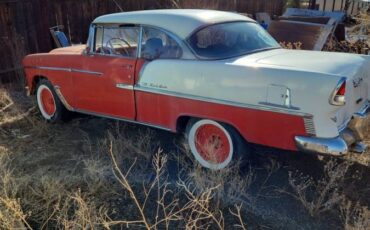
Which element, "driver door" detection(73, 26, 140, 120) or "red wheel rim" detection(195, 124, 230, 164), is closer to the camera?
"red wheel rim" detection(195, 124, 230, 164)

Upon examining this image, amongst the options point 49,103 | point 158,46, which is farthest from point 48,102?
Answer: point 158,46

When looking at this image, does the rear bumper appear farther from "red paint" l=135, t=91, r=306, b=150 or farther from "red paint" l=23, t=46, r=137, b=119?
"red paint" l=23, t=46, r=137, b=119

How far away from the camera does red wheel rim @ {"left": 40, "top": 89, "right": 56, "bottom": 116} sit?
5.72 meters

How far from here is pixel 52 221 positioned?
345 centimetres

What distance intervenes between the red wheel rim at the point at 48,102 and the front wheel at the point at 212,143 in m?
2.53

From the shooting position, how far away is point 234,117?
3.69 metres

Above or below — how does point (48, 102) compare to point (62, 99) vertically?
below

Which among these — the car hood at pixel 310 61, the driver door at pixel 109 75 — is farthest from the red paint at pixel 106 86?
the car hood at pixel 310 61

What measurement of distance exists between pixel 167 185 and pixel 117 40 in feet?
6.53

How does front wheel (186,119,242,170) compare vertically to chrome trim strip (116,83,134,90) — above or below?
below

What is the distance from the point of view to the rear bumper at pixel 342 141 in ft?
10.8

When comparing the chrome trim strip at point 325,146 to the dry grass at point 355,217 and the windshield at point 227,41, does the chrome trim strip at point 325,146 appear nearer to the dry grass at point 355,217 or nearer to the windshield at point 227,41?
the dry grass at point 355,217

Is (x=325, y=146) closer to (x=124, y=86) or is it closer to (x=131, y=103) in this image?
(x=131, y=103)

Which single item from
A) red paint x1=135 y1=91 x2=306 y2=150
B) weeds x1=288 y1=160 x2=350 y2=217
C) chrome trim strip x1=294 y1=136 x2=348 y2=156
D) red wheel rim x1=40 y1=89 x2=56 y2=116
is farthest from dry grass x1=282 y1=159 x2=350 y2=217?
red wheel rim x1=40 y1=89 x2=56 y2=116
